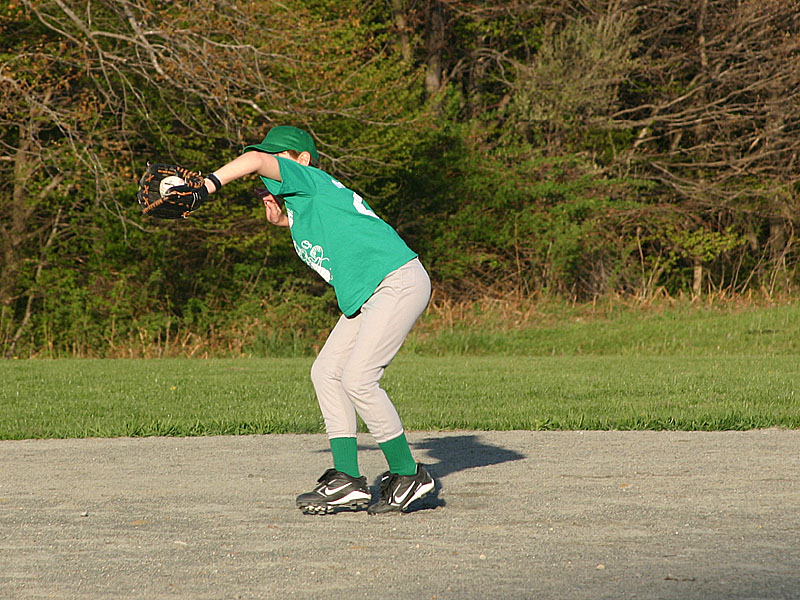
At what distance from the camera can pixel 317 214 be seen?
5.21 meters

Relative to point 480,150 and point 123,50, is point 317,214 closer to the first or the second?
point 123,50

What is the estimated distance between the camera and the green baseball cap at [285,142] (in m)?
5.19

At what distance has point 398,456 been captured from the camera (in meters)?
5.38

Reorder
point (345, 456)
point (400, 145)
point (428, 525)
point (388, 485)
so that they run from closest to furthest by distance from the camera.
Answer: point (428, 525)
point (388, 485)
point (345, 456)
point (400, 145)

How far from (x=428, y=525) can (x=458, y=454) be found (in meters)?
2.34

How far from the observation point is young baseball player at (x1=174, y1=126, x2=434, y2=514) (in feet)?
Answer: 17.1

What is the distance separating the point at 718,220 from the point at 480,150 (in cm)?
791

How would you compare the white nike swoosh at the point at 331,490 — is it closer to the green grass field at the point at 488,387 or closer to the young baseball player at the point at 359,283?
the young baseball player at the point at 359,283

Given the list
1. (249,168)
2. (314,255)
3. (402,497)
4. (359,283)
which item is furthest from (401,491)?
(249,168)

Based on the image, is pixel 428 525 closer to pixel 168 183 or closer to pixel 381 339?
pixel 381 339

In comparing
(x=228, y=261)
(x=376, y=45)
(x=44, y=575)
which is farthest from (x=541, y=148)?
(x=44, y=575)

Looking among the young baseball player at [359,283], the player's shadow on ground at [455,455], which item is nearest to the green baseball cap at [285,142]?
the young baseball player at [359,283]

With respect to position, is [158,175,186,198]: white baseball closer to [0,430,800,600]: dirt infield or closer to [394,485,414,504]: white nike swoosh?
[0,430,800,600]: dirt infield

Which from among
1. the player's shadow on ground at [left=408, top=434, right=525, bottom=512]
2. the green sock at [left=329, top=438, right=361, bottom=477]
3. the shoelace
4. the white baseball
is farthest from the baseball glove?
the player's shadow on ground at [left=408, top=434, right=525, bottom=512]
